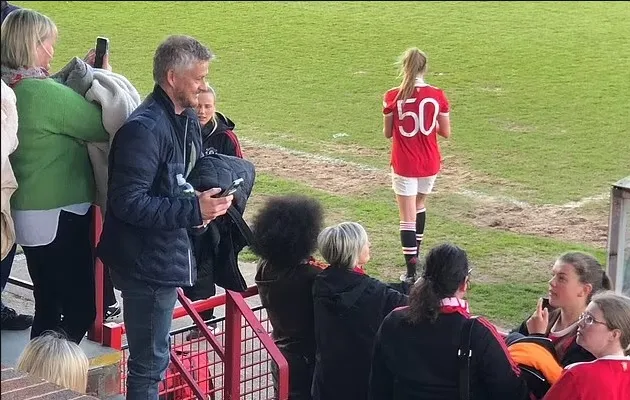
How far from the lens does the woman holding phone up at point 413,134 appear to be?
7.91 m

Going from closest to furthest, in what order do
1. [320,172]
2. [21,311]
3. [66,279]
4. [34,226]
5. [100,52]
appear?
1. [34,226]
2. [66,279]
3. [100,52]
4. [21,311]
5. [320,172]

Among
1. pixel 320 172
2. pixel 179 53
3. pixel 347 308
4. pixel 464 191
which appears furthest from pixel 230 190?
pixel 320 172

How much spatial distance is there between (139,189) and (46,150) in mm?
439

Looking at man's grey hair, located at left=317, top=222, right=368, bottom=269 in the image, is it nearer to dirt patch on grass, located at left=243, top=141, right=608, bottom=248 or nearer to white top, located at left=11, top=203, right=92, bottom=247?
white top, located at left=11, top=203, right=92, bottom=247

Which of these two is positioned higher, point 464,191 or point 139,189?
point 139,189

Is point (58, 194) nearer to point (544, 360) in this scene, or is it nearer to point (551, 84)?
point (544, 360)

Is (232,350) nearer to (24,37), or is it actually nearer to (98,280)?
(98,280)

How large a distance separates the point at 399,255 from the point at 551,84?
346 inches

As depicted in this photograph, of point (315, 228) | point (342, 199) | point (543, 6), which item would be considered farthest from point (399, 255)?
point (543, 6)

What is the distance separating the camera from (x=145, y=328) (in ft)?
12.2

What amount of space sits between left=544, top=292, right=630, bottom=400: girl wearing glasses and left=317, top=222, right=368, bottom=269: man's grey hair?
0.94 m

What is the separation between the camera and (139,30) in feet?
69.3

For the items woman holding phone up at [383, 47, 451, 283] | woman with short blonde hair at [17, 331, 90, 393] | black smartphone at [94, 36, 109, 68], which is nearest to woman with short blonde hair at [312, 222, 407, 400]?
woman with short blonde hair at [17, 331, 90, 393]

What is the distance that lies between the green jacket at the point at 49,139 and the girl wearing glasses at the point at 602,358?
178cm
